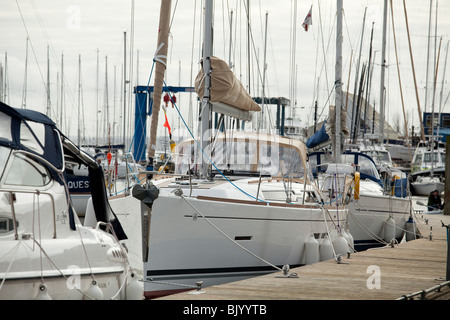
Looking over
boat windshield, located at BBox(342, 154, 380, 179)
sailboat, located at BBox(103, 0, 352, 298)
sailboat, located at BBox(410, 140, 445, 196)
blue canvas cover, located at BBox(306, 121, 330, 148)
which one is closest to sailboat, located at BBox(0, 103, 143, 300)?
sailboat, located at BBox(103, 0, 352, 298)

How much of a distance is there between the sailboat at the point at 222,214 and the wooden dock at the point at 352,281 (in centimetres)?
44

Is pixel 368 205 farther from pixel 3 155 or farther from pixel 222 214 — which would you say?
pixel 3 155

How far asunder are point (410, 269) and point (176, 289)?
3.54 m

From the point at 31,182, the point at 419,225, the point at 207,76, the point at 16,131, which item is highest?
the point at 207,76

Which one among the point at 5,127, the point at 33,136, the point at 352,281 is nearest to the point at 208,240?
the point at 352,281

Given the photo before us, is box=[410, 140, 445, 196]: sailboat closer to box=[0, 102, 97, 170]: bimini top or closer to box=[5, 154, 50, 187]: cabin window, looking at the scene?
box=[0, 102, 97, 170]: bimini top

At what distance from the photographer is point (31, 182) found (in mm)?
6086

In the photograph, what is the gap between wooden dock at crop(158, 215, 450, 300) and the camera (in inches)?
285

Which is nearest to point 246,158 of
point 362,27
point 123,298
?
point 123,298

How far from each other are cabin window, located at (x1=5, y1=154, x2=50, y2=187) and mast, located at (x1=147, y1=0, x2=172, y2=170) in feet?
11.5
